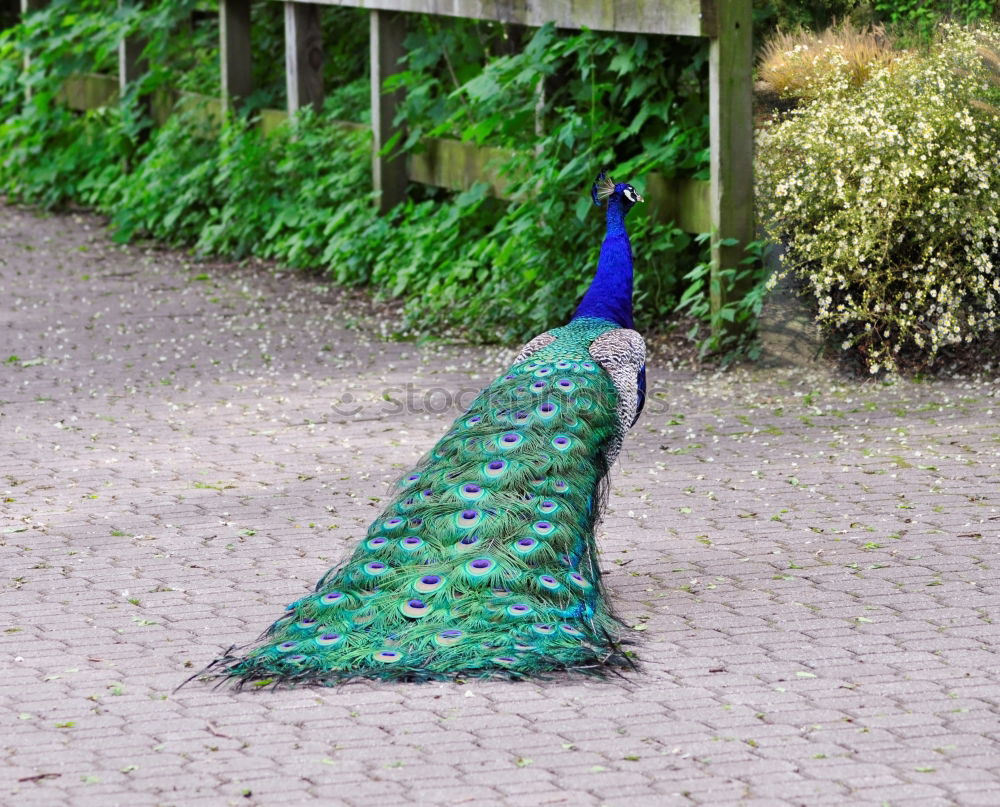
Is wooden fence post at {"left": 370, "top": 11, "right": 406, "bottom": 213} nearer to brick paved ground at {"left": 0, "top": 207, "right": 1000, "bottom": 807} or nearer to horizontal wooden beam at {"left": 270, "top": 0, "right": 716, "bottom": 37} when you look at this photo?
horizontal wooden beam at {"left": 270, "top": 0, "right": 716, "bottom": 37}

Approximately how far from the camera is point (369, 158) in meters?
13.0

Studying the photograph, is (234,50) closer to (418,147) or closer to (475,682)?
(418,147)

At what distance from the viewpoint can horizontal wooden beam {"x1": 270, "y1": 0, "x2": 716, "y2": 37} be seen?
9078 millimetres

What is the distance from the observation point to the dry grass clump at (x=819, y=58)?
8.96 m

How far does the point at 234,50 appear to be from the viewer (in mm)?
14773

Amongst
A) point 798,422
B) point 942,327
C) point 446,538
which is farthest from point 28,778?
point 942,327

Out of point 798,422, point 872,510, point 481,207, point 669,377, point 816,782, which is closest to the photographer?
point 816,782

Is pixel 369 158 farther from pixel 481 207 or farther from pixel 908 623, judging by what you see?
pixel 908 623

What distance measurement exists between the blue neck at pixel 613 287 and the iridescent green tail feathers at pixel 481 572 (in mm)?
973

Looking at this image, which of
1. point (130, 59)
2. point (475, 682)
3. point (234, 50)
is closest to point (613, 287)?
point (475, 682)

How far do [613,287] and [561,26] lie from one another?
4.12 metres

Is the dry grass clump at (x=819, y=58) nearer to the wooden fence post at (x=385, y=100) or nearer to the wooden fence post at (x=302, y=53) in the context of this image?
the wooden fence post at (x=385, y=100)

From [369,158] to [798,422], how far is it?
Answer: 5849mm

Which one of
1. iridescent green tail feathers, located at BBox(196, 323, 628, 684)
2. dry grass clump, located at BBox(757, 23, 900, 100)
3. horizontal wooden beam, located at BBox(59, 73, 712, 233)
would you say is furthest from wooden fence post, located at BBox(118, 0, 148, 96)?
iridescent green tail feathers, located at BBox(196, 323, 628, 684)
